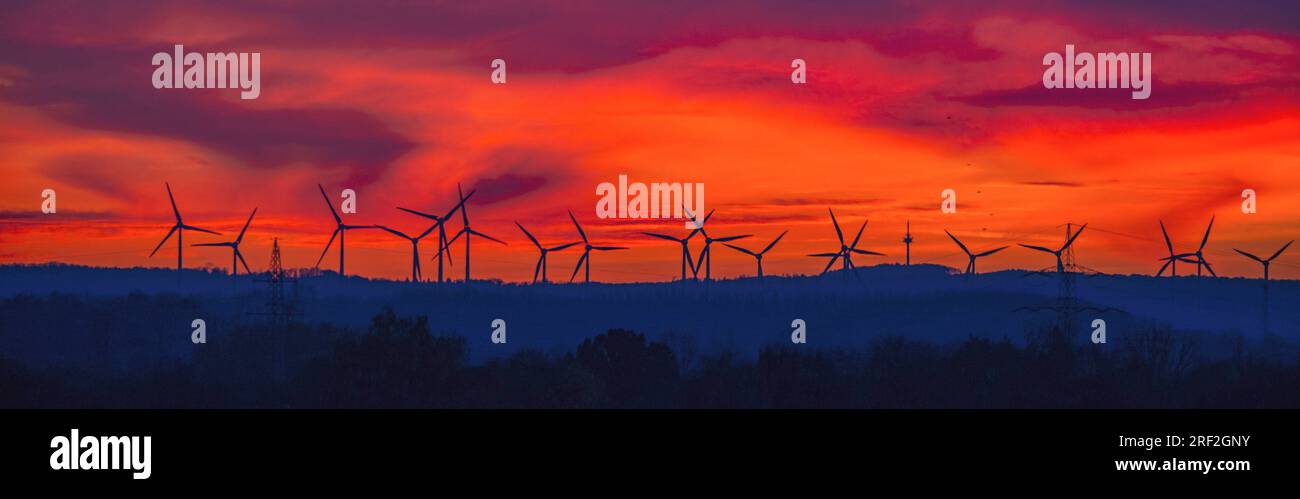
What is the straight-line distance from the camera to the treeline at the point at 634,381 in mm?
122062

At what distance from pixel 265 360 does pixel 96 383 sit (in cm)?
2684

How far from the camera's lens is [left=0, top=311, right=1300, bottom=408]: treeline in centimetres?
12206

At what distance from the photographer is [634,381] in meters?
134
